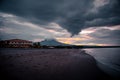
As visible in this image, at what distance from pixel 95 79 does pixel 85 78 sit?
0.72m

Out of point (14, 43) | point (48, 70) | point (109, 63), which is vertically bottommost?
point (109, 63)

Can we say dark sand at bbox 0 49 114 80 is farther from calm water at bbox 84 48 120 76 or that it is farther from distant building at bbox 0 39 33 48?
distant building at bbox 0 39 33 48

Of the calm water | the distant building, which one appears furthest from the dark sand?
the distant building

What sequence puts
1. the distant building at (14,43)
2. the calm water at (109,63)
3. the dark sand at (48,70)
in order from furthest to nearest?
the distant building at (14,43) < the calm water at (109,63) < the dark sand at (48,70)

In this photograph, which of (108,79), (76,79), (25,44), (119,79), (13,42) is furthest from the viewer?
(25,44)

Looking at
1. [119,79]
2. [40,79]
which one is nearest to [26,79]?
[40,79]

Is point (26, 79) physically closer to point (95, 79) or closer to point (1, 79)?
point (1, 79)

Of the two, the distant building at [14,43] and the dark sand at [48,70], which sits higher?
the distant building at [14,43]

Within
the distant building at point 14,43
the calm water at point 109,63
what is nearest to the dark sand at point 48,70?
the calm water at point 109,63

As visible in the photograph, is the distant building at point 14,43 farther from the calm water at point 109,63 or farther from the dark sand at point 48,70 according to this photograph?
the calm water at point 109,63

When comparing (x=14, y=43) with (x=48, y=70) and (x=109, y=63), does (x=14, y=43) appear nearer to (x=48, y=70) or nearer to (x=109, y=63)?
(x=48, y=70)

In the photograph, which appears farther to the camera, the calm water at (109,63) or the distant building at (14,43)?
the distant building at (14,43)

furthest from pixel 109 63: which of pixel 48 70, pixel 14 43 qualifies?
pixel 14 43

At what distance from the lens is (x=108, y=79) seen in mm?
5922
